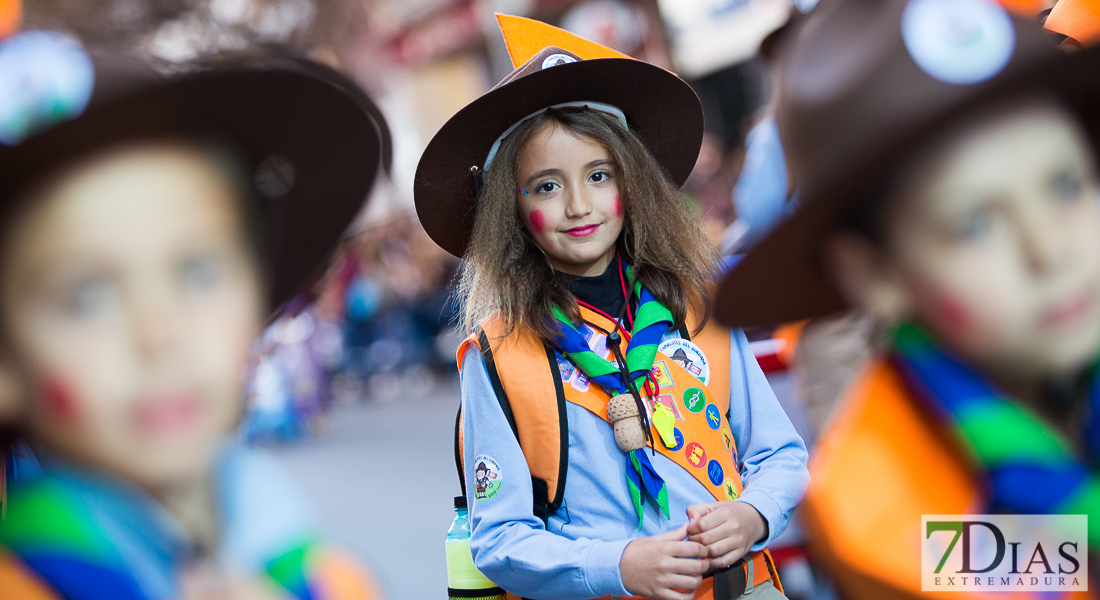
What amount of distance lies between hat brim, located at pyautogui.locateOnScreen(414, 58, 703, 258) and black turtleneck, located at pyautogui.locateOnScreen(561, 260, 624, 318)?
0.32 metres

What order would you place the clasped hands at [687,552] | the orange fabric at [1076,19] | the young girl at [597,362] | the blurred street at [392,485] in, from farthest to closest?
the blurred street at [392,485], the young girl at [597,362], the clasped hands at [687,552], the orange fabric at [1076,19]

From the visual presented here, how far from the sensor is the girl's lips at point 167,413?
68 cm

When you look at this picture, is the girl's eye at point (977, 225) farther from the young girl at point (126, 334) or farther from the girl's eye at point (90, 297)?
the girl's eye at point (90, 297)

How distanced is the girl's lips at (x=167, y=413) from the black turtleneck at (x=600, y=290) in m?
1.02

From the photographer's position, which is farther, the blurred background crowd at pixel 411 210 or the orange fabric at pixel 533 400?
the blurred background crowd at pixel 411 210

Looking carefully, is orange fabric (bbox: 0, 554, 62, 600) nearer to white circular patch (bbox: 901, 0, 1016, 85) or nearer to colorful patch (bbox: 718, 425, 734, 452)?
white circular patch (bbox: 901, 0, 1016, 85)

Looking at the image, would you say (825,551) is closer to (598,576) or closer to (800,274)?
(800,274)

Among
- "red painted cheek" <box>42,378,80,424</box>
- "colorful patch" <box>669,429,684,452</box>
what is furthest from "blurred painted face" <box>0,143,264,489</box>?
"colorful patch" <box>669,429,684,452</box>

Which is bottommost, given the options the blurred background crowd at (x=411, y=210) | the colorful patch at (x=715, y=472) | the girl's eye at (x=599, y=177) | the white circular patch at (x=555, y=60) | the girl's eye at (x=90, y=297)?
the colorful patch at (x=715, y=472)

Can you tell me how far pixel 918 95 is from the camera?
2.52 feet

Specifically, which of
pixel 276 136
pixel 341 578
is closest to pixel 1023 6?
pixel 276 136

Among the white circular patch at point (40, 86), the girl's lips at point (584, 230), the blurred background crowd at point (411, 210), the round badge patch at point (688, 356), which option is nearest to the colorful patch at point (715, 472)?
the round badge patch at point (688, 356)

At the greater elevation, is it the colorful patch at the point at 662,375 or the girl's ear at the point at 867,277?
the colorful patch at the point at 662,375

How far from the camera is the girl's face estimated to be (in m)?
1.60
